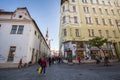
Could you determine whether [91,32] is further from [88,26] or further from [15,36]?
[15,36]

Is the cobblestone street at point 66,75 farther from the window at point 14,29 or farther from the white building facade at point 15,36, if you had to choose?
the window at point 14,29

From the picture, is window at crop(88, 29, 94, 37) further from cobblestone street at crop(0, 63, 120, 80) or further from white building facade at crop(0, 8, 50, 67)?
white building facade at crop(0, 8, 50, 67)

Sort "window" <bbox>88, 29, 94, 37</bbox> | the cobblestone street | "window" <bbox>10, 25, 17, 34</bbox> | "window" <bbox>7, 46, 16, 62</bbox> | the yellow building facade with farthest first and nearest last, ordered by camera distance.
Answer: "window" <bbox>88, 29, 94, 37</bbox> < the yellow building facade < "window" <bbox>10, 25, 17, 34</bbox> < "window" <bbox>7, 46, 16, 62</bbox> < the cobblestone street

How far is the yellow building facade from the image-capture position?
23844 mm

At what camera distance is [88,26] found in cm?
2638

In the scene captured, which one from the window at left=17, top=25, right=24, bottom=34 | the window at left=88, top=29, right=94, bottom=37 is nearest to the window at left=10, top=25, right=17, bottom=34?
the window at left=17, top=25, right=24, bottom=34

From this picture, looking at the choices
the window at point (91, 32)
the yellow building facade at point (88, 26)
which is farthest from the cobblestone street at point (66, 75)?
the window at point (91, 32)

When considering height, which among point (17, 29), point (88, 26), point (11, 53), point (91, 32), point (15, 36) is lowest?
point (11, 53)

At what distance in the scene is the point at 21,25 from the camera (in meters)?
17.6

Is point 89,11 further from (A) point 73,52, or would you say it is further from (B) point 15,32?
A: (B) point 15,32

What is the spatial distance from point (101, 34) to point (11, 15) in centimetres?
2580

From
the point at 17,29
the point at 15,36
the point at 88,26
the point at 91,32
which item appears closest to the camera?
the point at 15,36

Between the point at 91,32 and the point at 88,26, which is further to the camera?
the point at 88,26

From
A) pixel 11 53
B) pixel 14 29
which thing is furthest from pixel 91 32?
pixel 11 53
